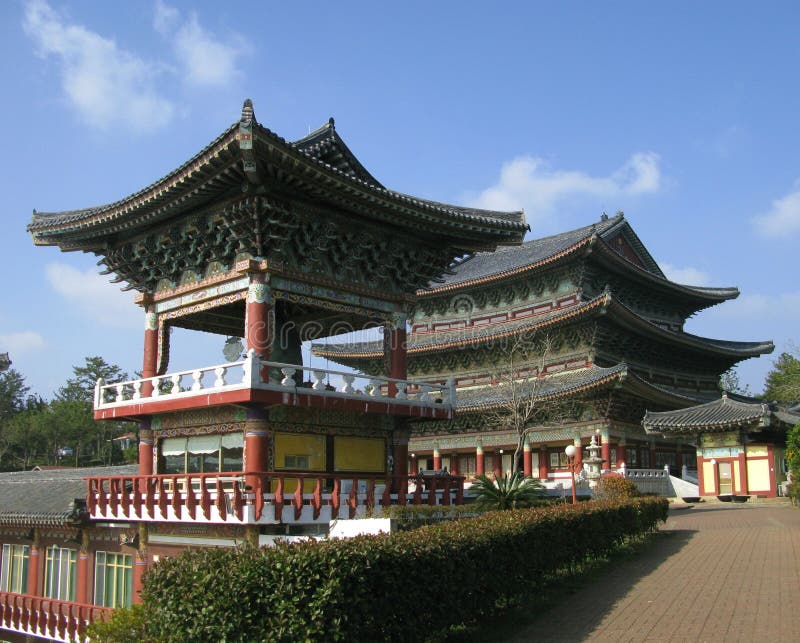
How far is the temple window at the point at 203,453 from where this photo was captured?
22.4 m

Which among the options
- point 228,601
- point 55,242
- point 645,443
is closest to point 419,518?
point 228,601

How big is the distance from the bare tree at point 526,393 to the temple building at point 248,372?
13.5m

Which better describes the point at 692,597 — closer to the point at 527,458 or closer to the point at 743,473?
the point at 743,473

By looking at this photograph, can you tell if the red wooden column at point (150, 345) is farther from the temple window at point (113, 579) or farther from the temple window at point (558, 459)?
the temple window at point (558, 459)

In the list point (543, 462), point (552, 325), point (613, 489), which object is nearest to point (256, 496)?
point (613, 489)

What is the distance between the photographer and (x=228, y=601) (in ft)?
33.6

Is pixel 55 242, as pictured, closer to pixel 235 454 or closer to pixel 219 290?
pixel 219 290

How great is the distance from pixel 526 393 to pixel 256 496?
2497 centimetres

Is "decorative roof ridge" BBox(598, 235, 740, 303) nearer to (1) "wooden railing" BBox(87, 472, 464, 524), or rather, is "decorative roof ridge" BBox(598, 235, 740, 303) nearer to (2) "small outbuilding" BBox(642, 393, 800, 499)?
(2) "small outbuilding" BBox(642, 393, 800, 499)

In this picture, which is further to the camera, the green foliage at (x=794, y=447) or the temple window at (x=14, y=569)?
the green foliage at (x=794, y=447)

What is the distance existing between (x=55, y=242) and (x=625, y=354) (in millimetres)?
31161

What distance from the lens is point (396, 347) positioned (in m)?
25.2

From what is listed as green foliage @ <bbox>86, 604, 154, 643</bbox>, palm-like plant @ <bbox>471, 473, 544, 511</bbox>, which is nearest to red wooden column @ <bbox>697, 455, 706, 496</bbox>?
palm-like plant @ <bbox>471, 473, 544, 511</bbox>

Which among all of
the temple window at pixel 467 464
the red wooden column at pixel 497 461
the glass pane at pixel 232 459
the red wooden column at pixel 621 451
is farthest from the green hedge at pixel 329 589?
the temple window at pixel 467 464
